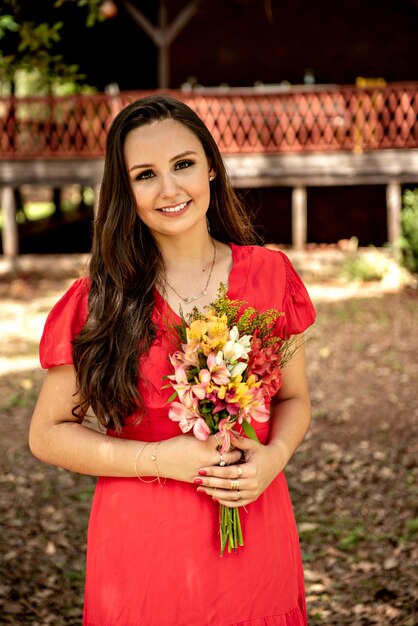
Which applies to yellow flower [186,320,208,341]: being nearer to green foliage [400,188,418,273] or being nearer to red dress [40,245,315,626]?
red dress [40,245,315,626]

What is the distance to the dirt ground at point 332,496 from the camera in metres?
4.72

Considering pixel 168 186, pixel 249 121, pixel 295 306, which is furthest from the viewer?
pixel 249 121

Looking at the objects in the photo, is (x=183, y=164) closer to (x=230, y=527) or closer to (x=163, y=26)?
(x=230, y=527)

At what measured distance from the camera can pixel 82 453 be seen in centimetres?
224

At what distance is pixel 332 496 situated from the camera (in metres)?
6.05

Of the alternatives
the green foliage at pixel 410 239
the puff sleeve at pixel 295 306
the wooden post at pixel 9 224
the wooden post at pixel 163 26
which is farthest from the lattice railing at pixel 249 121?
the puff sleeve at pixel 295 306

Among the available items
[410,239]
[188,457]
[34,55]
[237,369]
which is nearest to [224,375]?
[237,369]

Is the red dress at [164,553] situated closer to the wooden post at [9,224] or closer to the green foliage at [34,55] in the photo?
the green foliage at [34,55]

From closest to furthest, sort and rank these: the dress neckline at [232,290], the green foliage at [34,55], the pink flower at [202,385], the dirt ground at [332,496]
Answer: the pink flower at [202,385], the dress neckline at [232,290], the green foliage at [34,55], the dirt ground at [332,496]

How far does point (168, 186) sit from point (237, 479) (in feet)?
2.64

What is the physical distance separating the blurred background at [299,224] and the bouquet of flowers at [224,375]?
8.40 feet

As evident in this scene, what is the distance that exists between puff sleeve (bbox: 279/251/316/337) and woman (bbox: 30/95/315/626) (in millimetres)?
107

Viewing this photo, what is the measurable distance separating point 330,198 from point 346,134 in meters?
2.39

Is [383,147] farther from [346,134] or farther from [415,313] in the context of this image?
[415,313]
